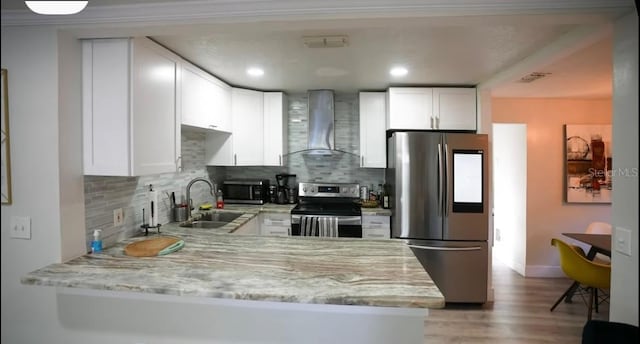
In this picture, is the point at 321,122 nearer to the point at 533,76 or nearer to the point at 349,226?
the point at 349,226

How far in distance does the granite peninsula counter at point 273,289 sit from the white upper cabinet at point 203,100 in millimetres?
1179

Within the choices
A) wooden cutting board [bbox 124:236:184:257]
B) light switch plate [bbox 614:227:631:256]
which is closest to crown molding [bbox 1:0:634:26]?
light switch plate [bbox 614:227:631:256]

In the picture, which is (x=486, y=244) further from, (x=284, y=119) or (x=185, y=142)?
(x=185, y=142)

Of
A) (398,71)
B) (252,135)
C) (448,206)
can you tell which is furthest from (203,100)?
(448,206)

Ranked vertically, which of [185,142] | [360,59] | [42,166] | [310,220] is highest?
[360,59]

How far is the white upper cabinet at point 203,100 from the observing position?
2.44 metres

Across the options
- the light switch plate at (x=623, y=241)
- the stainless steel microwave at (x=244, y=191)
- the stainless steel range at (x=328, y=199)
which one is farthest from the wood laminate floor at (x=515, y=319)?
the stainless steel microwave at (x=244, y=191)

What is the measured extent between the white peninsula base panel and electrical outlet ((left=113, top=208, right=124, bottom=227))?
1.62 ft

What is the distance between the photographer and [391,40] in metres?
2.12

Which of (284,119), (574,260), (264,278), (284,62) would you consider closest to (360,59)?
(284,62)

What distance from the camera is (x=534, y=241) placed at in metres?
4.07

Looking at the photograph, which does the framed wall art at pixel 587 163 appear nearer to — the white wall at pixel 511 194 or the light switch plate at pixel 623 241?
the white wall at pixel 511 194

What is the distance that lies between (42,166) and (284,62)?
1.73m

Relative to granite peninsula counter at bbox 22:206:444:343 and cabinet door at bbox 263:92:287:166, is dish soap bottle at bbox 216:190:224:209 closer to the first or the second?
cabinet door at bbox 263:92:287:166
